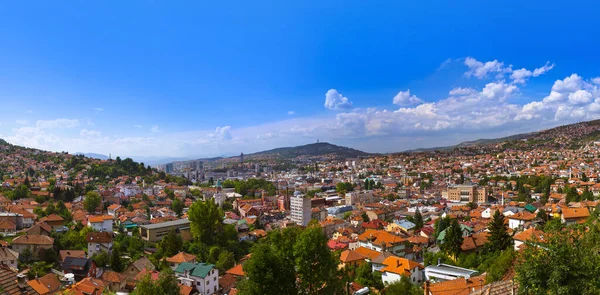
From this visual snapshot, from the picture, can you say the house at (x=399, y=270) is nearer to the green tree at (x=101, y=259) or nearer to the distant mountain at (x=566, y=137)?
the green tree at (x=101, y=259)

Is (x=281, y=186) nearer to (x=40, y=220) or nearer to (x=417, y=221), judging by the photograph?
(x=417, y=221)

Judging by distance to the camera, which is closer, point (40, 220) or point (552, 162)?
point (40, 220)

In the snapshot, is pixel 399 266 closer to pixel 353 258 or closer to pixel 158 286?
pixel 353 258

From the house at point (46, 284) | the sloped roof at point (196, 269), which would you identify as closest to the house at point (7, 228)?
the house at point (46, 284)

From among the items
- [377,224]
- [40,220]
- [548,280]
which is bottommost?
[377,224]

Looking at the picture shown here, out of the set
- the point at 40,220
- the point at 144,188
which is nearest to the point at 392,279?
the point at 40,220

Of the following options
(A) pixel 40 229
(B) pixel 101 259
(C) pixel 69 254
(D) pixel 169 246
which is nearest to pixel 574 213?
(D) pixel 169 246
